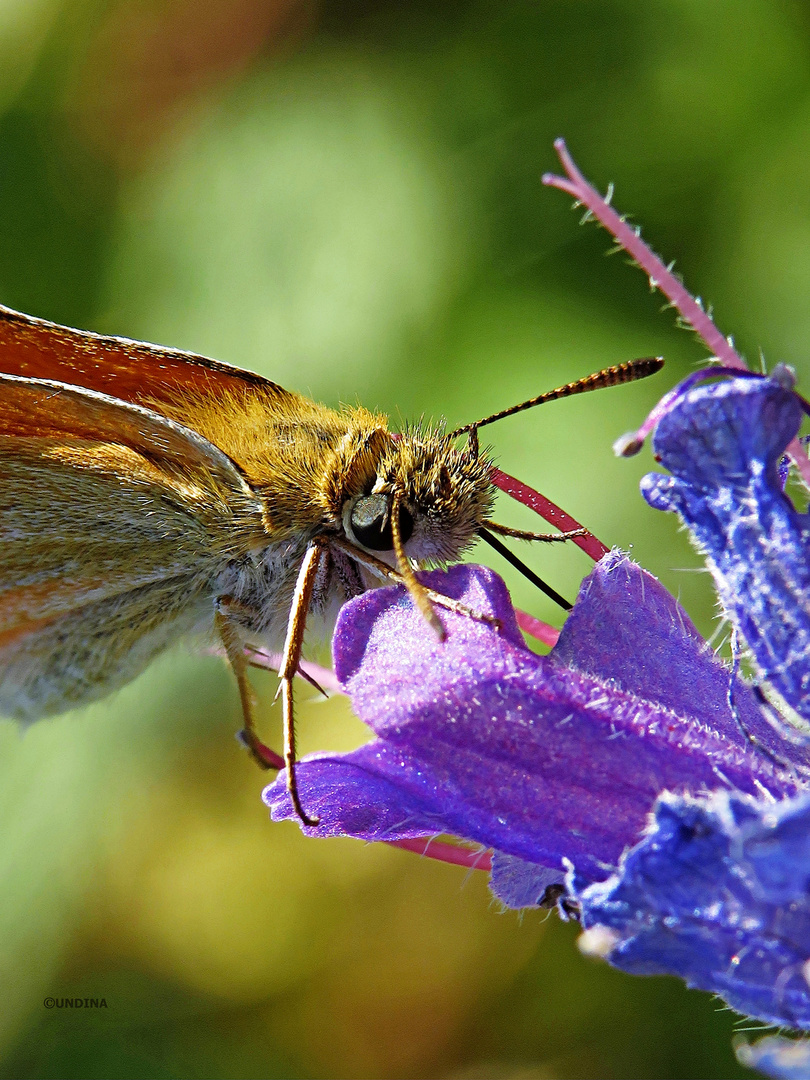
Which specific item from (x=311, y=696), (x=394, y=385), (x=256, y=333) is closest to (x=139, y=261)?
(x=256, y=333)

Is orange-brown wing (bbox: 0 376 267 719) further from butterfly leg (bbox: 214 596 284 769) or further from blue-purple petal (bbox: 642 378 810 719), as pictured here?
blue-purple petal (bbox: 642 378 810 719)

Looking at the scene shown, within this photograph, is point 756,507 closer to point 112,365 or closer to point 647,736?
point 647,736

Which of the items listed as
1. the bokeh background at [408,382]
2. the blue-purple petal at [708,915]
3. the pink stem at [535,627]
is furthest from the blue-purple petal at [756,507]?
the bokeh background at [408,382]

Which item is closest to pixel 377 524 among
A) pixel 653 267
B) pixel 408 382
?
pixel 653 267

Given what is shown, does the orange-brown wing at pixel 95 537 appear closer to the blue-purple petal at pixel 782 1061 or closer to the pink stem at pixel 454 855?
the pink stem at pixel 454 855

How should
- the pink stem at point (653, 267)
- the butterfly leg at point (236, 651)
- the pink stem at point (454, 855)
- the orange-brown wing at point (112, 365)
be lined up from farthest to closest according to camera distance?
the orange-brown wing at point (112, 365), the butterfly leg at point (236, 651), the pink stem at point (454, 855), the pink stem at point (653, 267)
